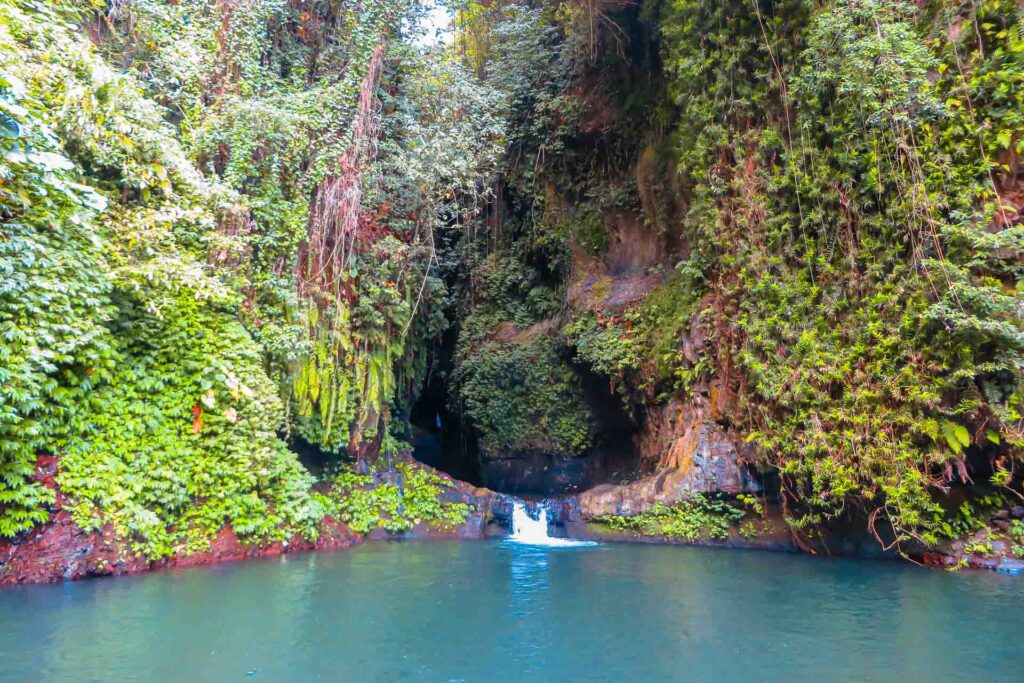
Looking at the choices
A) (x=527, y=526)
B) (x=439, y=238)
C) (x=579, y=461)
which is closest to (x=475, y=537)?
(x=527, y=526)

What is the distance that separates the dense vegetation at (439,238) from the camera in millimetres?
7914

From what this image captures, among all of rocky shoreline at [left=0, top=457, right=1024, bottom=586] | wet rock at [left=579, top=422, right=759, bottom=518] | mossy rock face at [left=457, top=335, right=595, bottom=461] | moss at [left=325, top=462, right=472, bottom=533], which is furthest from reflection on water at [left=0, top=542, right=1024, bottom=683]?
mossy rock face at [left=457, top=335, right=595, bottom=461]

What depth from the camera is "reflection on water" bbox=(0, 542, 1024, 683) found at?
530 cm

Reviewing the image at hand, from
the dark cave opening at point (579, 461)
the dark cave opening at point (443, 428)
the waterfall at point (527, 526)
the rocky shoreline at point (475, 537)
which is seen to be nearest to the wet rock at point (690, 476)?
the rocky shoreline at point (475, 537)

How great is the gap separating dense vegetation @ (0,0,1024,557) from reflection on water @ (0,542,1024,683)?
4.23 feet

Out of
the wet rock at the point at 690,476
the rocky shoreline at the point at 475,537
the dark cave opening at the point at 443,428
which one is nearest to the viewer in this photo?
the rocky shoreline at the point at 475,537

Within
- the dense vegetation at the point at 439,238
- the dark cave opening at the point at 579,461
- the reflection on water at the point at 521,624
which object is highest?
the dense vegetation at the point at 439,238

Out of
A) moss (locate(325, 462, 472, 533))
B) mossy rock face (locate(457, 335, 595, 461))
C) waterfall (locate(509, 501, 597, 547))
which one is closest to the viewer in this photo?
moss (locate(325, 462, 472, 533))

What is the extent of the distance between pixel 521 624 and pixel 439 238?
1109 centimetres

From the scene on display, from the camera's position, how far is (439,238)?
16.1m

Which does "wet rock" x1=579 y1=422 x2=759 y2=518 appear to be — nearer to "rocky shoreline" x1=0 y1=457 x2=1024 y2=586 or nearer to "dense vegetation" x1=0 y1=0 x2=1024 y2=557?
"rocky shoreline" x1=0 y1=457 x2=1024 y2=586

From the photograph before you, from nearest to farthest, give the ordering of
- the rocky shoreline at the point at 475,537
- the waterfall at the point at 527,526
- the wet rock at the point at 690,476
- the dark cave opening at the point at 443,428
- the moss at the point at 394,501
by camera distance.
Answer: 1. the rocky shoreline at the point at 475,537
2. the wet rock at the point at 690,476
3. the moss at the point at 394,501
4. the waterfall at the point at 527,526
5. the dark cave opening at the point at 443,428

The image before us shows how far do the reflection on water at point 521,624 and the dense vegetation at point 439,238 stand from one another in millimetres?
1290

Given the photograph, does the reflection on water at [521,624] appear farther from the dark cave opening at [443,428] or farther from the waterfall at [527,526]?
the dark cave opening at [443,428]
